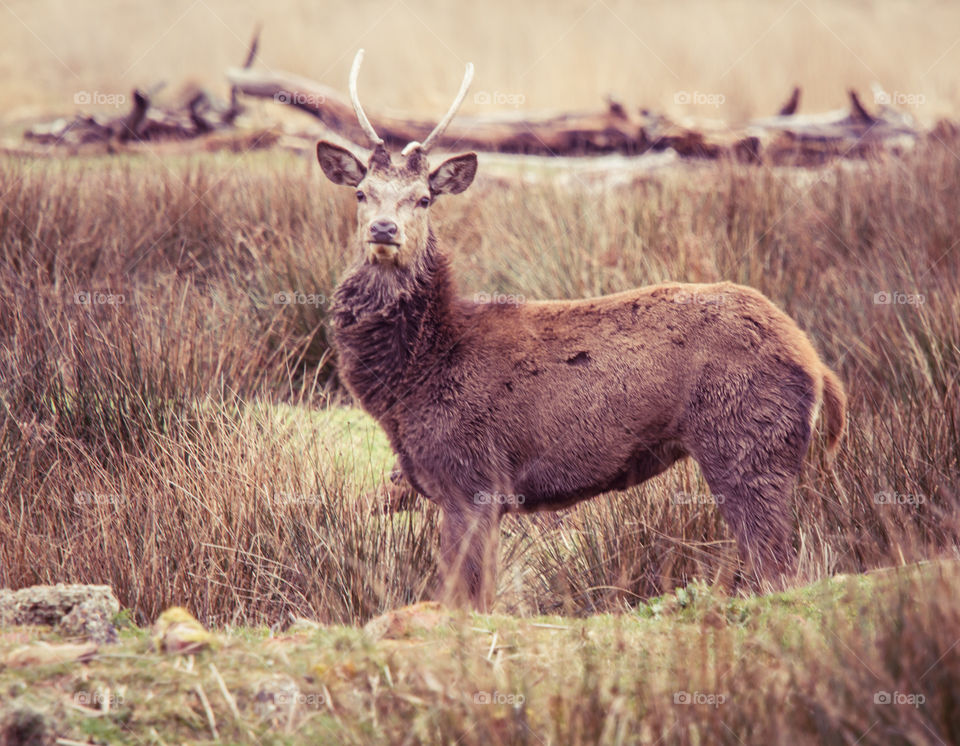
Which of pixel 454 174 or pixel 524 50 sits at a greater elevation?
pixel 524 50

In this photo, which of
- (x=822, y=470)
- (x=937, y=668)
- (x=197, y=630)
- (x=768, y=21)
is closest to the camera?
(x=937, y=668)

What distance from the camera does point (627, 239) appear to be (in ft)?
27.0

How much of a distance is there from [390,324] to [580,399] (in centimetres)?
100

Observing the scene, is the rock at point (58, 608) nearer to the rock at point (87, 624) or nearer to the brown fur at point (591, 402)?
the rock at point (87, 624)

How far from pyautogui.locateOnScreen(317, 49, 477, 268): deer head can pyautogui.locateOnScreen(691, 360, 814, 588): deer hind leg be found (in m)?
1.52

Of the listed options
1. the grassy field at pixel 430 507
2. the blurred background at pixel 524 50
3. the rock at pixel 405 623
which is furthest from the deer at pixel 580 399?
the blurred background at pixel 524 50

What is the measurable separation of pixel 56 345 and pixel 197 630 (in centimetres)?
309

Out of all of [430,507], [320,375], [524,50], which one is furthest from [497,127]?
[524,50]

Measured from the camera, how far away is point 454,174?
209 inches

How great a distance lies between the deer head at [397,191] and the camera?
478cm

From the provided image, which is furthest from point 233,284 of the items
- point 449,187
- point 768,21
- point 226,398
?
point 768,21

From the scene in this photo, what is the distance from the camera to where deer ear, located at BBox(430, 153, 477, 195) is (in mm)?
5227

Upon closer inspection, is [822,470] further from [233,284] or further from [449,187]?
[233,284]

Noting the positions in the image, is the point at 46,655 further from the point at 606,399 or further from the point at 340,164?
the point at 340,164
